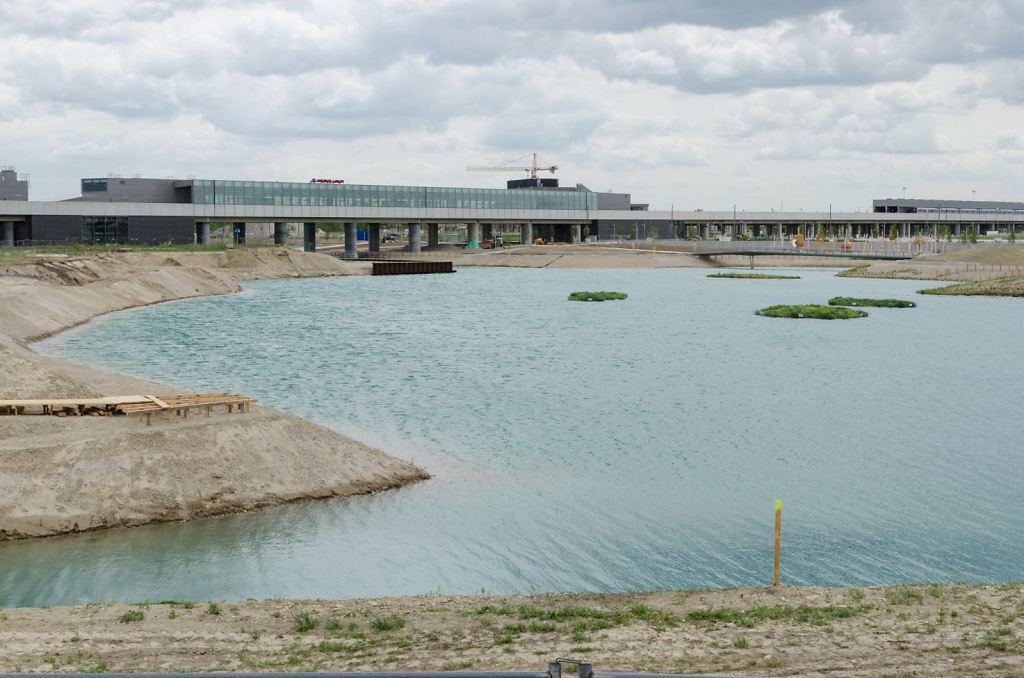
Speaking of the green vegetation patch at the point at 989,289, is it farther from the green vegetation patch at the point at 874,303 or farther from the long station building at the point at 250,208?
the long station building at the point at 250,208

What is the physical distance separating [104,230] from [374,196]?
49.2 metres

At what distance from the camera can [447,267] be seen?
15062cm

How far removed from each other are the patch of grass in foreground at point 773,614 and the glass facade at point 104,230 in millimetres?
128567

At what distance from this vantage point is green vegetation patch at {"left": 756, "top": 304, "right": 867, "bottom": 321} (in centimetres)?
7644

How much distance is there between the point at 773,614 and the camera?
48.9 ft

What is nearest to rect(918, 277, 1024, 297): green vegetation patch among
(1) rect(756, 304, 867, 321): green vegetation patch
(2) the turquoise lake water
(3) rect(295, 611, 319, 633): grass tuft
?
(1) rect(756, 304, 867, 321): green vegetation patch

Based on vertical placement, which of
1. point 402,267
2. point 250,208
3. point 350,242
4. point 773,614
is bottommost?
point 773,614

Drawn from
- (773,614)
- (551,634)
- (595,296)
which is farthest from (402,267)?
(551,634)

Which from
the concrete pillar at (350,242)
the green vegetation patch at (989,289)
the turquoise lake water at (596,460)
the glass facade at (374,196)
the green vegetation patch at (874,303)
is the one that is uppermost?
the glass facade at (374,196)

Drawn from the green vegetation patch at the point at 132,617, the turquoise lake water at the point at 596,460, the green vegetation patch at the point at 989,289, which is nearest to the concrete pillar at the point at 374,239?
the green vegetation patch at the point at 989,289

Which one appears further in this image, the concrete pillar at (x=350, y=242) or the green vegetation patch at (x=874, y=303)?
the concrete pillar at (x=350, y=242)

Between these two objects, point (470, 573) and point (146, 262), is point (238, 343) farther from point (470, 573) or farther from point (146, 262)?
point (146, 262)

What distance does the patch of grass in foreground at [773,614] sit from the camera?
14.4 m

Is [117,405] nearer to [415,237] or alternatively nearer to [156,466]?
[156,466]
